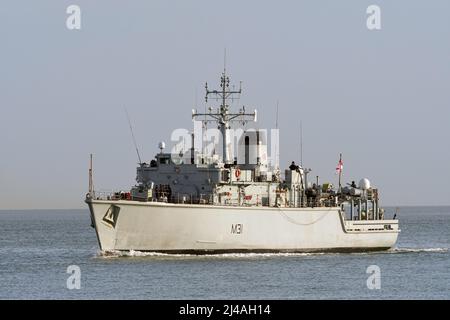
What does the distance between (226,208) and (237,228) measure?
1485 millimetres

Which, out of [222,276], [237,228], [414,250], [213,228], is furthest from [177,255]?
[414,250]

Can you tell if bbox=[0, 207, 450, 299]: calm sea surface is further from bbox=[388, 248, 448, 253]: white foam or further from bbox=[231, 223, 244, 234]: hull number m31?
bbox=[388, 248, 448, 253]: white foam

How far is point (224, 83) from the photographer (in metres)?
66.4

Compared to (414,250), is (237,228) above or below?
above

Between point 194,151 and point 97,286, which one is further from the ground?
point 194,151

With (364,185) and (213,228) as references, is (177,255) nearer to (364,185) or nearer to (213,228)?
(213,228)

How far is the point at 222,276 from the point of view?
53531 millimetres

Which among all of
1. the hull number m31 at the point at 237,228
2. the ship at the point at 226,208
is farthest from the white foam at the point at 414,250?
the hull number m31 at the point at 237,228

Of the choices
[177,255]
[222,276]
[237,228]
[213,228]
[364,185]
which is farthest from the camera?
[364,185]

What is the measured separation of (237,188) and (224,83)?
249 inches

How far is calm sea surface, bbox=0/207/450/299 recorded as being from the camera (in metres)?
48.2

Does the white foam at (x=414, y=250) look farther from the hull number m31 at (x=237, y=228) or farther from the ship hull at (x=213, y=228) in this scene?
the hull number m31 at (x=237, y=228)
